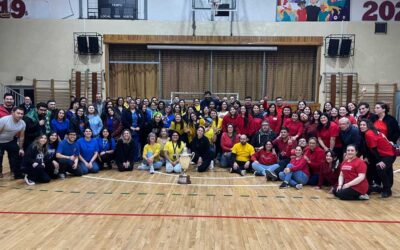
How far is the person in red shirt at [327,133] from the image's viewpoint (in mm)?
7262

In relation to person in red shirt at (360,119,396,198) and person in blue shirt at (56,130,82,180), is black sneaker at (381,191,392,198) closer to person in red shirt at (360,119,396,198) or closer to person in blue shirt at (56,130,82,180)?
person in red shirt at (360,119,396,198)

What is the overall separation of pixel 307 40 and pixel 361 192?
376 inches

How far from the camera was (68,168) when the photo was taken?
755 cm

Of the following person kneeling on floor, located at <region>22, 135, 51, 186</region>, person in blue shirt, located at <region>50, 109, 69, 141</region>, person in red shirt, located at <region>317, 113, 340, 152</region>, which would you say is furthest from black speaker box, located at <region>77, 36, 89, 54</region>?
person in red shirt, located at <region>317, 113, 340, 152</region>

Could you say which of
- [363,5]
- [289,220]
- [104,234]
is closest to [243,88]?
[363,5]

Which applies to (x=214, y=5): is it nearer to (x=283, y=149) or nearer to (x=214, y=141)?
(x=214, y=141)

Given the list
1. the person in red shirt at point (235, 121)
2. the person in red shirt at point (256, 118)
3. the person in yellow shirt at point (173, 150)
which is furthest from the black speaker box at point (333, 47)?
the person in yellow shirt at point (173, 150)

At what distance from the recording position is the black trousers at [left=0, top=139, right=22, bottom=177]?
23.5 feet

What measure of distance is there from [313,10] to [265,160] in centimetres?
889

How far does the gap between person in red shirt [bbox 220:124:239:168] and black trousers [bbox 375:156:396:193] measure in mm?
3268

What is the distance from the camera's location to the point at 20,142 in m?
7.22

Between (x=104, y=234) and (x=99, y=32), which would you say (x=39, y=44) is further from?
(x=104, y=234)

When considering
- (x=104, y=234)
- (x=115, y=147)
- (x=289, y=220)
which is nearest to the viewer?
(x=104, y=234)

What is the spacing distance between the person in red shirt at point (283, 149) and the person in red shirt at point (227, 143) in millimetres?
1019
